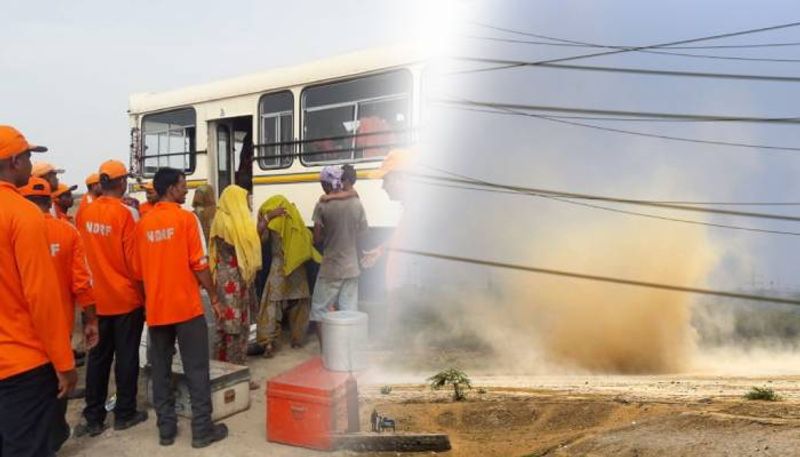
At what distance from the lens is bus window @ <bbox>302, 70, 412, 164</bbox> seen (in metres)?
5.57

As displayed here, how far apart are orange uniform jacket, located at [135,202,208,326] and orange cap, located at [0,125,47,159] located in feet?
3.22

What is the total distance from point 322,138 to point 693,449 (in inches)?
178

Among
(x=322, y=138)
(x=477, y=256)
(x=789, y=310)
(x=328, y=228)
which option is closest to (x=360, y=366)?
(x=328, y=228)

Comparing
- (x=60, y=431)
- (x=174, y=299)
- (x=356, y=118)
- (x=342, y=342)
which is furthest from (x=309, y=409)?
(x=356, y=118)

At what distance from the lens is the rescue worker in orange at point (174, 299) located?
3557mm

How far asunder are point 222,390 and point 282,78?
12.7ft

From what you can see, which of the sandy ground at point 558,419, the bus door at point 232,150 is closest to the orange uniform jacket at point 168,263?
the sandy ground at point 558,419

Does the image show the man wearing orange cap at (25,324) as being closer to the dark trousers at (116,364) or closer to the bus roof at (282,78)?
the dark trousers at (116,364)

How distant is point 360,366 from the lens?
4328 mm

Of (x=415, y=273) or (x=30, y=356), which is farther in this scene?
(x=415, y=273)

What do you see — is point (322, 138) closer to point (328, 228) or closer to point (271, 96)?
point (271, 96)

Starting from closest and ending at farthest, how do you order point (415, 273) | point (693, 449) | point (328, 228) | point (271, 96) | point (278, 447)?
1. point (693, 449)
2. point (278, 447)
3. point (328, 228)
4. point (415, 273)
5. point (271, 96)

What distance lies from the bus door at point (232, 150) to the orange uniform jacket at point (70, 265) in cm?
423

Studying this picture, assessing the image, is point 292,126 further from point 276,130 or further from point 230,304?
point 230,304
